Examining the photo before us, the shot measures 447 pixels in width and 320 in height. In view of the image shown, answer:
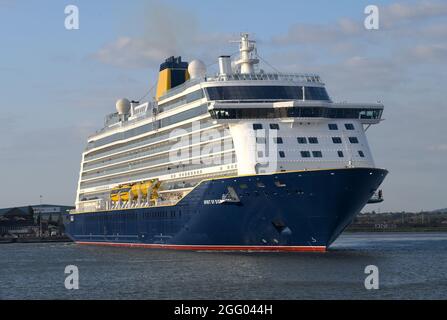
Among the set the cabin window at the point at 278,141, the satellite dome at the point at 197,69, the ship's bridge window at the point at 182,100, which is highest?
the satellite dome at the point at 197,69

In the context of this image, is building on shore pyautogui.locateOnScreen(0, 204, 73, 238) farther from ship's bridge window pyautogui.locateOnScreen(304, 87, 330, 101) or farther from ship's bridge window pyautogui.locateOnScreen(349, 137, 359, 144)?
ship's bridge window pyautogui.locateOnScreen(349, 137, 359, 144)

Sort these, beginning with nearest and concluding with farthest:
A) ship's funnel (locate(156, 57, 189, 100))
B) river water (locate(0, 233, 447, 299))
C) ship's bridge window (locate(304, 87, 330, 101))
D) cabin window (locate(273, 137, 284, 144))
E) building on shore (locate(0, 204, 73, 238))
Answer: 1. river water (locate(0, 233, 447, 299))
2. cabin window (locate(273, 137, 284, 144))
3. ship's bridge window (locate(304, 87, 330, 101))
4. ship's funnel (locate(156, 57, 189, 100))
5. building on shore (locate(0, 204, 73, 238))

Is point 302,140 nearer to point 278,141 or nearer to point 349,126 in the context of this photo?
point 278,141

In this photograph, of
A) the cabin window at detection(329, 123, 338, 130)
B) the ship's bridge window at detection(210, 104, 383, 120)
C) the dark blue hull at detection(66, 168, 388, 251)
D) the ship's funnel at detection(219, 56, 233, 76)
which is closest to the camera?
the dark blue hull at detection(66, 168, 388, 251)

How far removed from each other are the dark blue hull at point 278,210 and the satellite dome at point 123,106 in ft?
82.4

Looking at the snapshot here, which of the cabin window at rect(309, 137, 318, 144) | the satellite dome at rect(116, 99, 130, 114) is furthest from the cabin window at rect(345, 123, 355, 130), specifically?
the satellite dome at rect(116, 99, 130, 114)

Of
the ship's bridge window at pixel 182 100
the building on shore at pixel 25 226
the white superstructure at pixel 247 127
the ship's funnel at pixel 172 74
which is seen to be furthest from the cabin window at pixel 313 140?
the building on shore at pixel 25 226

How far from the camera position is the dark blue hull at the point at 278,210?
51.3 m

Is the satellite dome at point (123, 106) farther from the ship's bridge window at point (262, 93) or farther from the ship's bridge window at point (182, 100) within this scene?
the ship's bridge window at point (262, 93)

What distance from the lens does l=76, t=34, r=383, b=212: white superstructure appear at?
55.3 metres

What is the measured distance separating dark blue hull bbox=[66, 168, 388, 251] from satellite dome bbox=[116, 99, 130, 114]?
2511 centimetres

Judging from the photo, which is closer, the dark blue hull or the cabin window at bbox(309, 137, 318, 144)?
the dark blue hull
